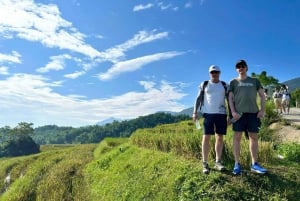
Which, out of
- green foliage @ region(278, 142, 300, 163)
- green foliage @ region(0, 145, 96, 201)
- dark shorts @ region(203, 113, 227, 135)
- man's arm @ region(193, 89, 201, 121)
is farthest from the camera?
green foliage @ region(0, 145, 96, 201)

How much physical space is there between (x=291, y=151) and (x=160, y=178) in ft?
15.0

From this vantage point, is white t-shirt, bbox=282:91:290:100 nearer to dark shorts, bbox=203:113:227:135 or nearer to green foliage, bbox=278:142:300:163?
green foliage, bbox=278:142:300:163

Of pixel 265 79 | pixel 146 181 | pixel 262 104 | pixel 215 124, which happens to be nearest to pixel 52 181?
pixel 146 181

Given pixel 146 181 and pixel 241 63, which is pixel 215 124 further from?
pixel 146 181

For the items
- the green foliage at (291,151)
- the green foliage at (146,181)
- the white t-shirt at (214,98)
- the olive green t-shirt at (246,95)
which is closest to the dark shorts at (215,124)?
the white t-shirt at (214,98)

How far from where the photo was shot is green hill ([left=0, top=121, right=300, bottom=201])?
8.17 m

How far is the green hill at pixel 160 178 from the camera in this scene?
8172 millimetres

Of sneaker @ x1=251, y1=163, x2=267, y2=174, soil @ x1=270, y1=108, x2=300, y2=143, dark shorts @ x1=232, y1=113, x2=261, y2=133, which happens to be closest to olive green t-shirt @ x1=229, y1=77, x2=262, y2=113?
dark shorts @ x1=232, y1=113, x2=261, y2=133

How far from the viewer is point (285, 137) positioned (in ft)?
49.2

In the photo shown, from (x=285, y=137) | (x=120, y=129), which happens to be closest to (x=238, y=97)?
(x=285, y=137)

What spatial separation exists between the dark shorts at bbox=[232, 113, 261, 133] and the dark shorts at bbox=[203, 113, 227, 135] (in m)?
0.28

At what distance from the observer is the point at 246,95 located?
26.7 ft

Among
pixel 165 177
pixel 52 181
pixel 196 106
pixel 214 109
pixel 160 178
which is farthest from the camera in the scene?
pixel 52 181

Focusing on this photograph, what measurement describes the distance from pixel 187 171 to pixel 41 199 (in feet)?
32.5
